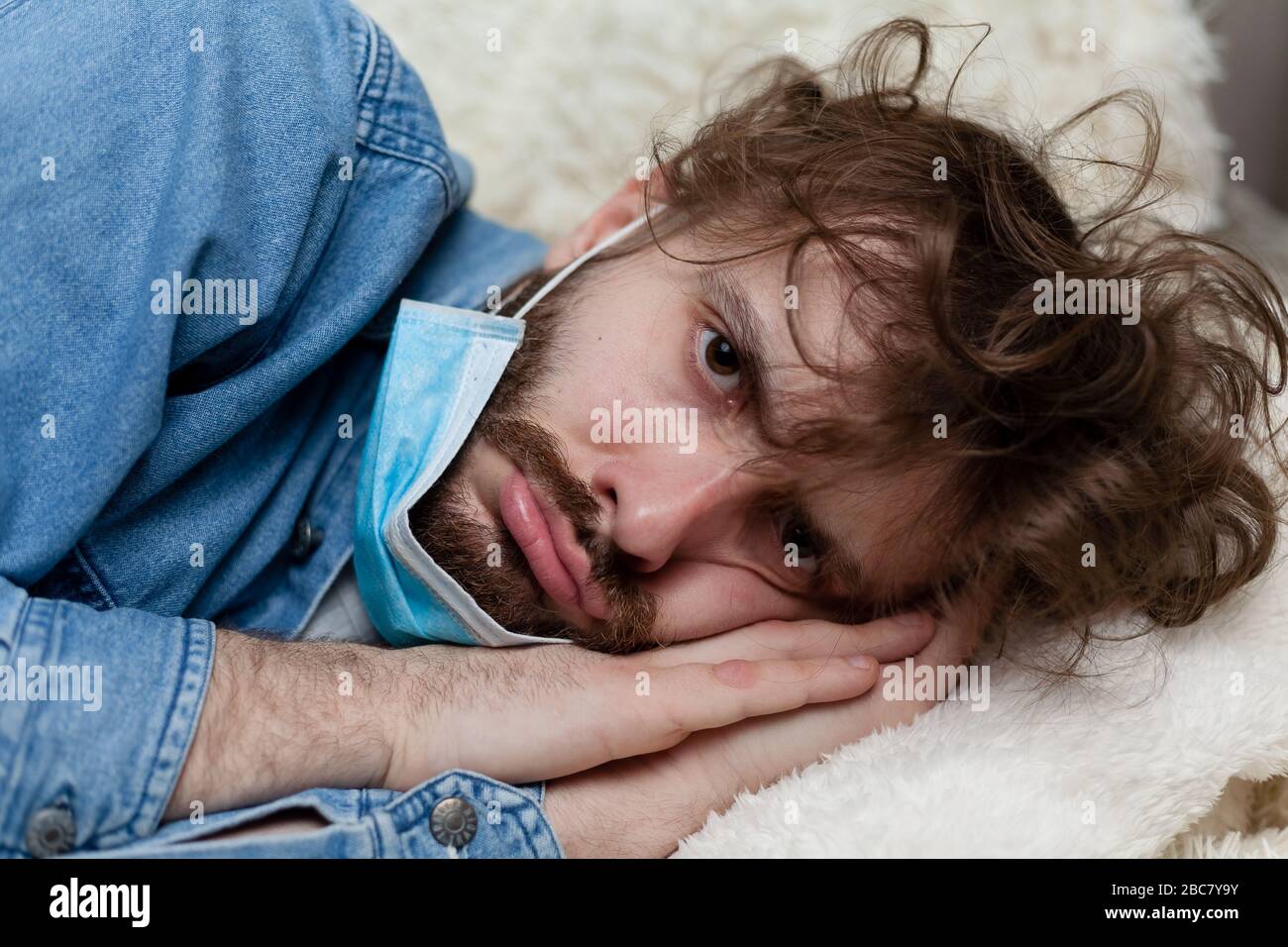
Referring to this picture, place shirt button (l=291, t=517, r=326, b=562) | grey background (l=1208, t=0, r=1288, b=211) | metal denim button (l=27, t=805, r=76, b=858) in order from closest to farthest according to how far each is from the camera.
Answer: metal denim button (l=27, t=805, r=76, b=858)
shirt button (l=291, t=517, r=326, b=562)
grey background (l=1208, t=0, r=1288, b=211)

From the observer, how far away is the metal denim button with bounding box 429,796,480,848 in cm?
92

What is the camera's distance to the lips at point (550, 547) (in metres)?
1.09

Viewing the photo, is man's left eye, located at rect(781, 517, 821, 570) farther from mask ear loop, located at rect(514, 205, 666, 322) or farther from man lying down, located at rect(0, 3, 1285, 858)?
mask ear loop, located at rect(514, 205, 666, 322)

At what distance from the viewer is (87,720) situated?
831mm

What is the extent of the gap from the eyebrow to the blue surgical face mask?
0.76 feet

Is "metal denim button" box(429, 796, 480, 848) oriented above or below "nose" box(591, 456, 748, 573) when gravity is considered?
below

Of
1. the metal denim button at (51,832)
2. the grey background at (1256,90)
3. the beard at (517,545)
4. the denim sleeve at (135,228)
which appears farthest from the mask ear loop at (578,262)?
the grey background at (1256,90)

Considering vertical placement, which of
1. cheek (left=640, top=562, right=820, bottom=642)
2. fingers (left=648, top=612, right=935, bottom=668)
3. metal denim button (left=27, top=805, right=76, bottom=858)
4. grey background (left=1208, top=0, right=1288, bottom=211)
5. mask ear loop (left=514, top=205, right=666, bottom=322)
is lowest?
metal denim button (left=27, top=805, right=76, bottom=858)

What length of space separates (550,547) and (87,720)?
434mm

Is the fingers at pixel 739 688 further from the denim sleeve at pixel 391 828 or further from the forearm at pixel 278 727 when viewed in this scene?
the forearm at pixel 278 727

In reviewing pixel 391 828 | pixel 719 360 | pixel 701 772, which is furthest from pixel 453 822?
pixel 719 360

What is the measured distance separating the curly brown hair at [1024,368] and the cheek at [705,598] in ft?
0.51

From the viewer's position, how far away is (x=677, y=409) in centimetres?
111

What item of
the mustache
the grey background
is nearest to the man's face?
the mustache
